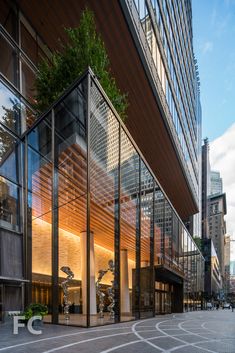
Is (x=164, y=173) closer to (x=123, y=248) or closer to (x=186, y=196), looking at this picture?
(x=186, y=196)

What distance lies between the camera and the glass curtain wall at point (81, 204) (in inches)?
758

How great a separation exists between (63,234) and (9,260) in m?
3.40

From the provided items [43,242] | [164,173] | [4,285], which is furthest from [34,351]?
[164,173]

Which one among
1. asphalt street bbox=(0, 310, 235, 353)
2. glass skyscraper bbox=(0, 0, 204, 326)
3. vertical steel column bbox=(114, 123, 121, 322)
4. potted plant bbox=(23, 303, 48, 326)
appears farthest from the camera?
vertical steel column bbox=(114, 123, 121, 322)

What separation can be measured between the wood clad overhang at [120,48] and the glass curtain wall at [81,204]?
19.7 feet

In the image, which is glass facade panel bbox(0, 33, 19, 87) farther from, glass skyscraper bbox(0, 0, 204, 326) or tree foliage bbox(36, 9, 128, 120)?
tree foliage bbox(36, 9, 128, 120)

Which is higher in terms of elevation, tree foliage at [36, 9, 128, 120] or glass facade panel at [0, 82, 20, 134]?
tree foliage at [36, 9, 128, 120]

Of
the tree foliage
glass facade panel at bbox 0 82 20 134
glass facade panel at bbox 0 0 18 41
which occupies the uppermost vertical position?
glass facade panel at bbox 0 0 18 41

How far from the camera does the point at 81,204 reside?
1956 cm

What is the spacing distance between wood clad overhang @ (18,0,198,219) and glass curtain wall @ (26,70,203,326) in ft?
19.7

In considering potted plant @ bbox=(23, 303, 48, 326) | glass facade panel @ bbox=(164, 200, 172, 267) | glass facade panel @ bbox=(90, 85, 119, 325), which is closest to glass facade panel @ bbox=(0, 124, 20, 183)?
glass facade panel @ bbox=(90, 85, 119, 325)

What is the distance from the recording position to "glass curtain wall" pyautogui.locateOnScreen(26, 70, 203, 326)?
19250mm

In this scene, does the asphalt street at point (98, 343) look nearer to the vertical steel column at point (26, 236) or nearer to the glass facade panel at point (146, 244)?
the vertical steel column at point (26, 236)

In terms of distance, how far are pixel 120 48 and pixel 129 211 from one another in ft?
35.3
